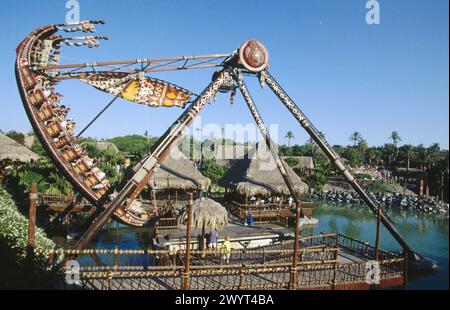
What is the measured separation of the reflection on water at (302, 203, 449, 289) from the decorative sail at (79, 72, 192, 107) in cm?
1049

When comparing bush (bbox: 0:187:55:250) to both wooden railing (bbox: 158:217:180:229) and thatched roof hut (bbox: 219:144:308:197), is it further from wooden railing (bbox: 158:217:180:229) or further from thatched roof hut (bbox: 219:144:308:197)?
thatched roof hut (bbox: 219:144:308:197)

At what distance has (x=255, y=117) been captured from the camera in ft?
51.0

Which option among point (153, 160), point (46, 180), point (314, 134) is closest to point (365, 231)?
point (314, 134)

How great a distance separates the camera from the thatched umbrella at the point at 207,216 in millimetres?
11680

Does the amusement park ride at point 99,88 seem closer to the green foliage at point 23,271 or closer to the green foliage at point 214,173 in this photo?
the green foliage at point 23,271

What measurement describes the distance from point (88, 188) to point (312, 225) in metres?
15.1

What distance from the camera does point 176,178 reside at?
21656 millimetres

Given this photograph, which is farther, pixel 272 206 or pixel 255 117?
pixel 272 206

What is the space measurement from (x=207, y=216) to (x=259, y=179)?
31.7ft

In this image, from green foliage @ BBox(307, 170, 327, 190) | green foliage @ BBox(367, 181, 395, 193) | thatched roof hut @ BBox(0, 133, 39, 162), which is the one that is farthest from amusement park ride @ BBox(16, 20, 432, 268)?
green foliage @ BBox(367, 181, 395, 193)

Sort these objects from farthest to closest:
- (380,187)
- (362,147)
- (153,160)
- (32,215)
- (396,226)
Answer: (362,147)
(380,187)
(396,226)
(153,160)
(32,215)

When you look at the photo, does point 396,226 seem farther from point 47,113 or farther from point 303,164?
point 47,113
